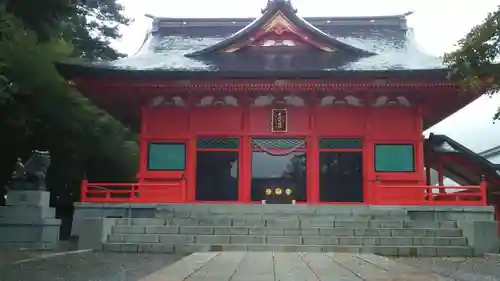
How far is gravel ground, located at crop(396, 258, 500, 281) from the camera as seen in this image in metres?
8.05

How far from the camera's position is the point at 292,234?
517 inches

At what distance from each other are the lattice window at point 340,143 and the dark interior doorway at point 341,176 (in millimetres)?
231

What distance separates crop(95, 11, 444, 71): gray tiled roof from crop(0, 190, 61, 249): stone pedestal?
16.0 ft

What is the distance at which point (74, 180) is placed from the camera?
21781 millimetres

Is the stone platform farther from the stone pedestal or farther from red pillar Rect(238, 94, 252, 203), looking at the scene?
red pillar Rect(238, 94, 252, 203)

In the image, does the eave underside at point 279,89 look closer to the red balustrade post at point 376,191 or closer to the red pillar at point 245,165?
the red pillar at point 245,165

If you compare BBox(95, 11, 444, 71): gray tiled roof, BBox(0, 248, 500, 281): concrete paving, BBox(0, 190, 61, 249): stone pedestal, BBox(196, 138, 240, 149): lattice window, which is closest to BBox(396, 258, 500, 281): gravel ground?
BBox(0, 248, 500, 281): concrete paving

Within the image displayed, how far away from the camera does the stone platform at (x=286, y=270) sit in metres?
7.14

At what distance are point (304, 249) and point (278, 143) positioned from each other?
5794 millimetres

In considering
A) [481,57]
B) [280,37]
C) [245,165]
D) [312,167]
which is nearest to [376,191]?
[312,167]

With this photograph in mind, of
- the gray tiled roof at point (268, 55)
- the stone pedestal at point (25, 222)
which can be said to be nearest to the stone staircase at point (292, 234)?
the stone pedestal at point (25, 222)

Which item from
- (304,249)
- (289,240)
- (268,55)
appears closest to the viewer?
(304,249)

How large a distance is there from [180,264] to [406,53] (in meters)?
13.5

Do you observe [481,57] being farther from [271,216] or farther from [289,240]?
[271,216]
